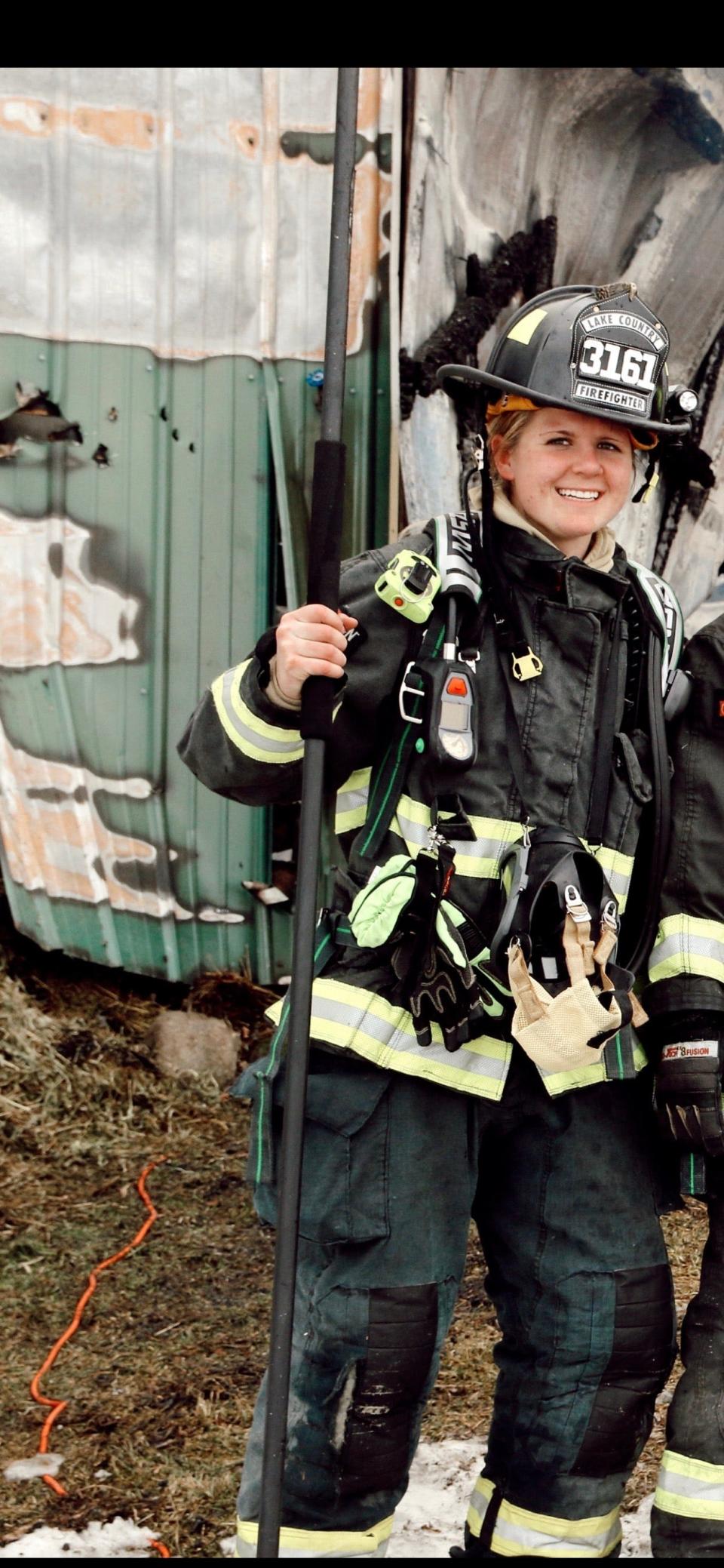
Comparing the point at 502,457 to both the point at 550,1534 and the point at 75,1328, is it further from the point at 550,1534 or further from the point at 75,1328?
the point at 75,1328

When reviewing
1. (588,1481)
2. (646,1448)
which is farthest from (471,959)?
(646,1448)

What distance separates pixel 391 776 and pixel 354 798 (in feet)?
0.44

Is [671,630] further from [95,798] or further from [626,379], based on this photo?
[95,798]

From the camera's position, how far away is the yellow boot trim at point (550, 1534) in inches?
102

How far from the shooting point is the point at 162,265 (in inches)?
192

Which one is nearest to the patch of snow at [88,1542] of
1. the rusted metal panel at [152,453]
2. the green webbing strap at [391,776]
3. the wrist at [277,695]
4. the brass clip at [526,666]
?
the green webbing strap at [391,776]

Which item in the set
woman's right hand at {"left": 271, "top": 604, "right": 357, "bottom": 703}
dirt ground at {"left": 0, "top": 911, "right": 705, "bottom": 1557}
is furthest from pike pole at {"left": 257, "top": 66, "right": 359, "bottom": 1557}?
dirt ground at {"left": 0, "top": 911, "right": 705, "bottom": 1557}

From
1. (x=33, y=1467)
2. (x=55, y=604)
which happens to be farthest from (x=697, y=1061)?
(x=55, y=604)

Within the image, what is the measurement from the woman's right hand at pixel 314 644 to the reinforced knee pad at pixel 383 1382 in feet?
3.27

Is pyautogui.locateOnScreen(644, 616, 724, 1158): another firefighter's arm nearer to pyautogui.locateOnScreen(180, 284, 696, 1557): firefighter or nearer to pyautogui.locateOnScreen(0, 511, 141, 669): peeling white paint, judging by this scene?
pyautogui.locateOnScreen(180, 284, 696, 1557): firefighter

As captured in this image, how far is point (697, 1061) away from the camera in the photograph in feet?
8.46

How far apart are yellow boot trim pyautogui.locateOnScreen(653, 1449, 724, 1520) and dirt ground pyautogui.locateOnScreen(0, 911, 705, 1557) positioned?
2.68 feet

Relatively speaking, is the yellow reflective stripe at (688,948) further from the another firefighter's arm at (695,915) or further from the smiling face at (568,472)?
the smiling face at (568,472)
